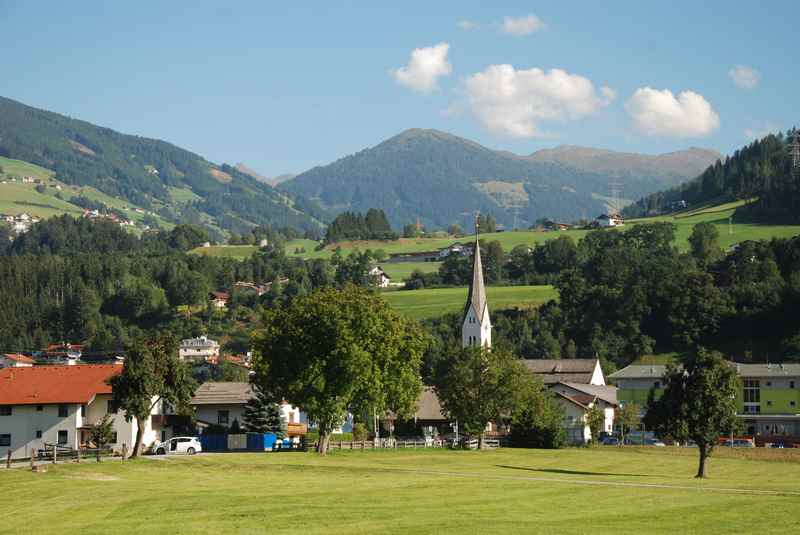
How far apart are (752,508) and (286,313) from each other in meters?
43.1

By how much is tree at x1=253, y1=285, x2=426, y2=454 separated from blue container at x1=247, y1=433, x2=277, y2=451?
272 cm

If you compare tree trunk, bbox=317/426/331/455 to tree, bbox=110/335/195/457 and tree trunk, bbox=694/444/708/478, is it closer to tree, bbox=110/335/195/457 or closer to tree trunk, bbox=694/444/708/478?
tree, bbox=110/335/195/457

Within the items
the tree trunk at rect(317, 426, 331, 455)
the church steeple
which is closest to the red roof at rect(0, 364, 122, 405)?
the tree trunk at rect(317, 426, 331, 455)

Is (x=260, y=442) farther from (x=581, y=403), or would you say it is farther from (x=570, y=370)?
(x=570, y=370)

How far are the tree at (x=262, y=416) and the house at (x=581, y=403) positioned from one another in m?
31.4

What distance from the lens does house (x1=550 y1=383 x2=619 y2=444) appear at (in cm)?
11519

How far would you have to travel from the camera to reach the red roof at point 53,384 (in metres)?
80.1

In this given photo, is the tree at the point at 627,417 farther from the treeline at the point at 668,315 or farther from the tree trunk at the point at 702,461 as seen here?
the tree trunk at the point at 702,461

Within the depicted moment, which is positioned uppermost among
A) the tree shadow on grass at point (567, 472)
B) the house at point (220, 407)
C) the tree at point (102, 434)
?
the house at point (220, 407)

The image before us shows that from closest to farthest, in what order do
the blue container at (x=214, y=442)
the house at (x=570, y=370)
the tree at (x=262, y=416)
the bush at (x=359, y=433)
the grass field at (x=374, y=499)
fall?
1. the grass field at (x=374, y=499)
2. the blue container at (x=214, y=442)
3. the tree at (x=262, y=416)
4. the bush at (x=359, y=433)
5. the house at (x=570, y=370)

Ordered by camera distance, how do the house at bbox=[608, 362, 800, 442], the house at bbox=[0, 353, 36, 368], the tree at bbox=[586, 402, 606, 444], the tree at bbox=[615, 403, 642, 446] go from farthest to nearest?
the house at bbox=[0, 353, 36, 368], the house at bbox=[608, 362, 800, 442], the tree at bbox=[615, 403, 642, 446], the tree at bbox=[586, 402, 606, 444]

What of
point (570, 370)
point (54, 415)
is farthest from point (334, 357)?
point (570, 370)

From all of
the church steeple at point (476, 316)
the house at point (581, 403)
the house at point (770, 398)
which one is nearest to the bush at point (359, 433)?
the house at point (581, 403)

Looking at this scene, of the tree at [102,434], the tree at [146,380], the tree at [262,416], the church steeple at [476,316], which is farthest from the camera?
the church steeple at [476,316]
